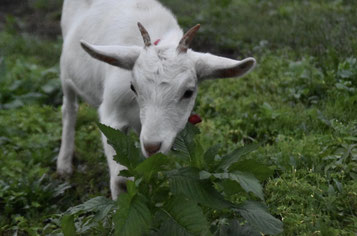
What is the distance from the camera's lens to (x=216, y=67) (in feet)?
11.1

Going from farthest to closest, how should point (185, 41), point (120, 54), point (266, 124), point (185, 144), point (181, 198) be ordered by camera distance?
point (266, 124), point (120, 54), point (185, 41), point (185, 144), point (181, 198)

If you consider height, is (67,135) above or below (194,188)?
below

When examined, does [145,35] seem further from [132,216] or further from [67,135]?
[67,135]

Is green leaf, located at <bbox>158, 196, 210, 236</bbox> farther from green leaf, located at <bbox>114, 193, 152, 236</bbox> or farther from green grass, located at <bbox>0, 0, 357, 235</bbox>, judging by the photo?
green grass, located at <bbox>0, 0, 357, 235</bbox>

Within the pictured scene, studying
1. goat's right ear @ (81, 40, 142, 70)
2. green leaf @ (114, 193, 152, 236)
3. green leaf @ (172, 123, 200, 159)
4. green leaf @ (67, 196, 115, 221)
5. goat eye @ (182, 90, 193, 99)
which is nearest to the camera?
green leaf @ (114, 193, 152, 236)

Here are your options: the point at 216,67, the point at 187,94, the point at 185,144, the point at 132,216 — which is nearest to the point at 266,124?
the point at 216,67

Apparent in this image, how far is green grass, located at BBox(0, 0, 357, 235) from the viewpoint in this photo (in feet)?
11.6

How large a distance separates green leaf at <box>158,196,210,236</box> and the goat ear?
3.33 ft

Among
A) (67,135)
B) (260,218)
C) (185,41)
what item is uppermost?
(185,41)

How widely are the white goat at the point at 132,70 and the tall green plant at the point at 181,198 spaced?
0.22 meters

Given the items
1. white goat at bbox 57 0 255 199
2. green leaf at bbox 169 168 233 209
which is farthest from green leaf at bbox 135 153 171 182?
white goat at bbox 57 0 255 199

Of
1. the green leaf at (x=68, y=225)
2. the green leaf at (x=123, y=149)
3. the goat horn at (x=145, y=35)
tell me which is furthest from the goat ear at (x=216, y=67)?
the green leaf at (x=68, y=225)

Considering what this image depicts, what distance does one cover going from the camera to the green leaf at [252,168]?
114 inches

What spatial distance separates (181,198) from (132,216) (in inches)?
11.5
